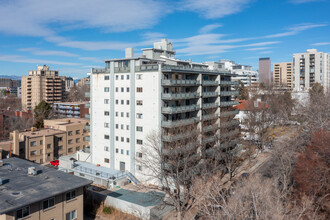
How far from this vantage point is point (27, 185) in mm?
24703

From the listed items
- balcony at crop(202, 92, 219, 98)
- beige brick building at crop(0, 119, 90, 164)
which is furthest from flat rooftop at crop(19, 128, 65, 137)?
balcony at crop(202, 92, 219, 98)

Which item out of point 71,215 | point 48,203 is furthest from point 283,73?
point 48,203

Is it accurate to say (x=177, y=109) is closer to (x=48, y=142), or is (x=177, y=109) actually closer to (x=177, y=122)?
(x=177, y=122)

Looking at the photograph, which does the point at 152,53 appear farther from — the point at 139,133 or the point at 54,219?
the point at 54,219

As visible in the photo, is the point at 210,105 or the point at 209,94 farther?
the point at 209,94

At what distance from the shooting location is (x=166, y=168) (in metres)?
33.4

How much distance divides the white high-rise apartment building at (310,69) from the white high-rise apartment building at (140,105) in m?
94.3

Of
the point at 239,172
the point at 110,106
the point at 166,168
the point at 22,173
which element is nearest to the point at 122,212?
the point at 166,168

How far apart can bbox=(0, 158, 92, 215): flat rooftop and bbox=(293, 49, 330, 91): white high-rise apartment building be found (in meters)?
118

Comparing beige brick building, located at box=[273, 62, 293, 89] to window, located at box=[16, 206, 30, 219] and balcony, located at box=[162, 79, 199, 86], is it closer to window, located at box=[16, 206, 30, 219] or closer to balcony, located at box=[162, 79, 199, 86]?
balcony, located at box=[162, 79, 199, 86]

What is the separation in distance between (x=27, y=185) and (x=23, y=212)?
3508 millimetres

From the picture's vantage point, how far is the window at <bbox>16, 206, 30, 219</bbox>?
70.0ft

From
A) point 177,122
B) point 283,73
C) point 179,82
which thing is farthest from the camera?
point 283,73

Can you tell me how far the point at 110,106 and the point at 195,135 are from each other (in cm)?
1389
